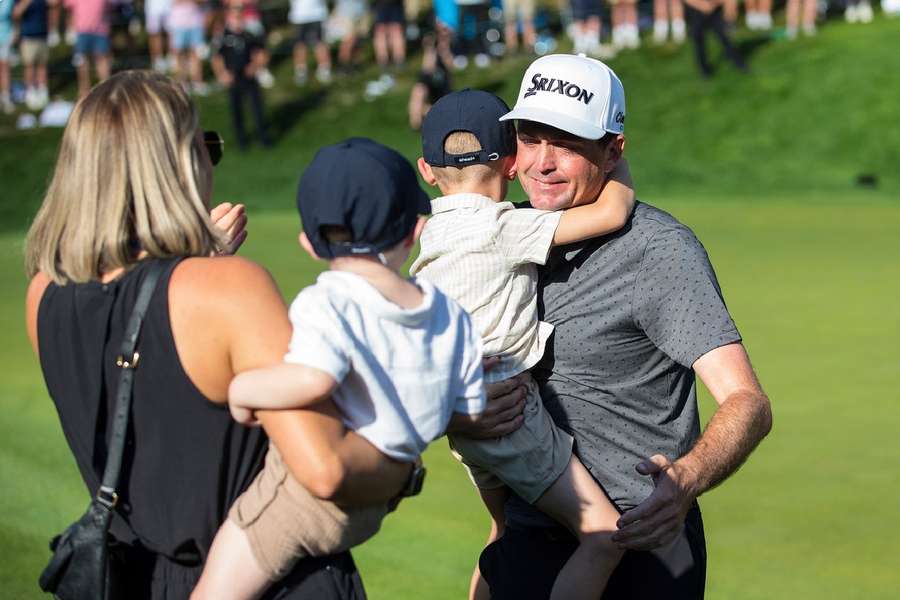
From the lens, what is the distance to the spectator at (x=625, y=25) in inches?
972

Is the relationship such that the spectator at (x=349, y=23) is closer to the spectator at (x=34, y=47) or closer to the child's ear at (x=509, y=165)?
the spectator at (x=34, y=47)

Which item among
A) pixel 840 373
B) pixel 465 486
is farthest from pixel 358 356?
pixel 840 373

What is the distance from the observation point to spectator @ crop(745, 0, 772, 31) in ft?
83.3

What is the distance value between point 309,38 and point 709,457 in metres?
23.5

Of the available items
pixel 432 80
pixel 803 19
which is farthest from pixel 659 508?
pixel 803 19

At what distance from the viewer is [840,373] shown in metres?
9.34

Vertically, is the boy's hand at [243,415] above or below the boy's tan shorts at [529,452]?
above

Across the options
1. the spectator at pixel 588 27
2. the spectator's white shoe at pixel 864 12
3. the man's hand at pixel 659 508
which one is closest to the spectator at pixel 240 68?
the spectator at pixel 588 27

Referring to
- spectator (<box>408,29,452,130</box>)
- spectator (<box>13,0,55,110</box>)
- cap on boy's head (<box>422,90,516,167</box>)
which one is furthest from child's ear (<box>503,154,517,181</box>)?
spectator (<box>13,0,55,110</box>)

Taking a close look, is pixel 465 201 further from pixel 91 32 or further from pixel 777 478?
pixel 91 32

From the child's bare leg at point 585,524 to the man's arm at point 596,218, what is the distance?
Result: 2.00ft

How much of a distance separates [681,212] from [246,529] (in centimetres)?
1467

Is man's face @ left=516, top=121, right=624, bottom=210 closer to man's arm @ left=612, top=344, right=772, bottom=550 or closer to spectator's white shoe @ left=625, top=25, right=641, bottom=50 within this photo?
man's arm @ left=612, top=344, right=772, bottom=550

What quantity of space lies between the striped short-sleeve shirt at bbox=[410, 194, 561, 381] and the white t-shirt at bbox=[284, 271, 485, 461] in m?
0.74
